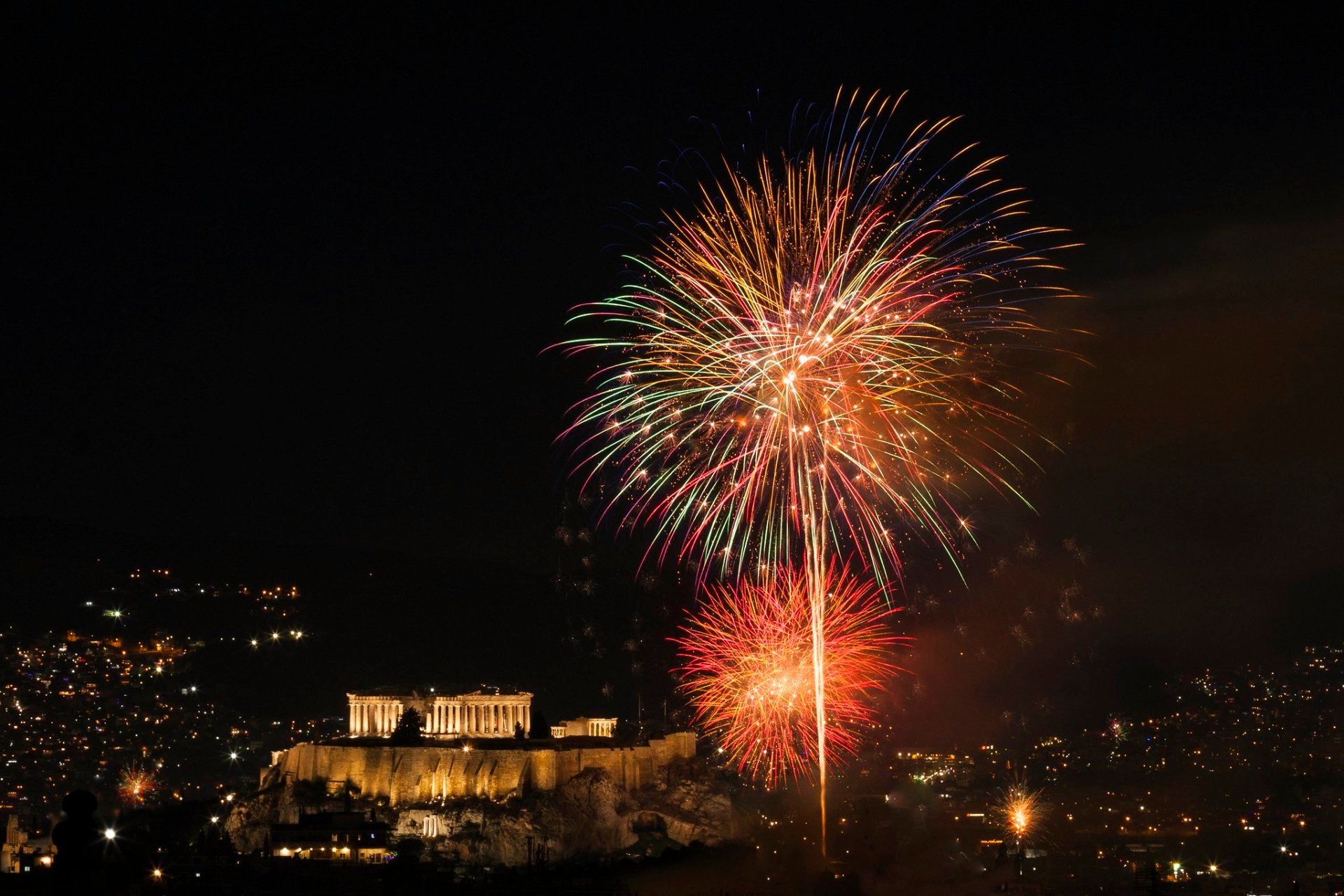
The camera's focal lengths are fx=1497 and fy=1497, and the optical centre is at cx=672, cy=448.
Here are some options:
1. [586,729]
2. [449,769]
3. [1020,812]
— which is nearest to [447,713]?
[586,729]

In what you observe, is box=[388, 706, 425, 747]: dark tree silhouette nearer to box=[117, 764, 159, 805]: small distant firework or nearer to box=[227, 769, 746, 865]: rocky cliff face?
box=[227, 769, 746, 865]: rocky cliff face

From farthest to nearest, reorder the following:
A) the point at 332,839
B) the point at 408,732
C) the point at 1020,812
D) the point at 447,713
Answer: the point at 447,713, the point at 1020,812, the point at 408,732, the point at 332,839

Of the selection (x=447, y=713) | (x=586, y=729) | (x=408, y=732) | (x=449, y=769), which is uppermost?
(x=447, y=713)

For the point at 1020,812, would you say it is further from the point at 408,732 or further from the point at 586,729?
the point at 408,732

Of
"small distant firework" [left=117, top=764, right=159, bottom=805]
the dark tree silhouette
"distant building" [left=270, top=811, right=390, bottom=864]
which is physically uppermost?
the dark tree silhouette

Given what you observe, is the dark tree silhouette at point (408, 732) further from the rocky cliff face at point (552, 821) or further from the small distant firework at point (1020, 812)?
the small distant firework at point (1020, 812)

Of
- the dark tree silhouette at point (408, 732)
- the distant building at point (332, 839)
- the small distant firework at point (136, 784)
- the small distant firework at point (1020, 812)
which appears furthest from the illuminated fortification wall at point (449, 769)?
the small distant firework at point (1020, 812)

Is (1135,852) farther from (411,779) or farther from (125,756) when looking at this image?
(125,756)

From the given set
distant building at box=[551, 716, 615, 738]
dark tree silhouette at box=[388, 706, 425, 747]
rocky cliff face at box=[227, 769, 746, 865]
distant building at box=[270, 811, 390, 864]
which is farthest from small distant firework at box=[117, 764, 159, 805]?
distant building at box=[270, 811, 390, 864]
